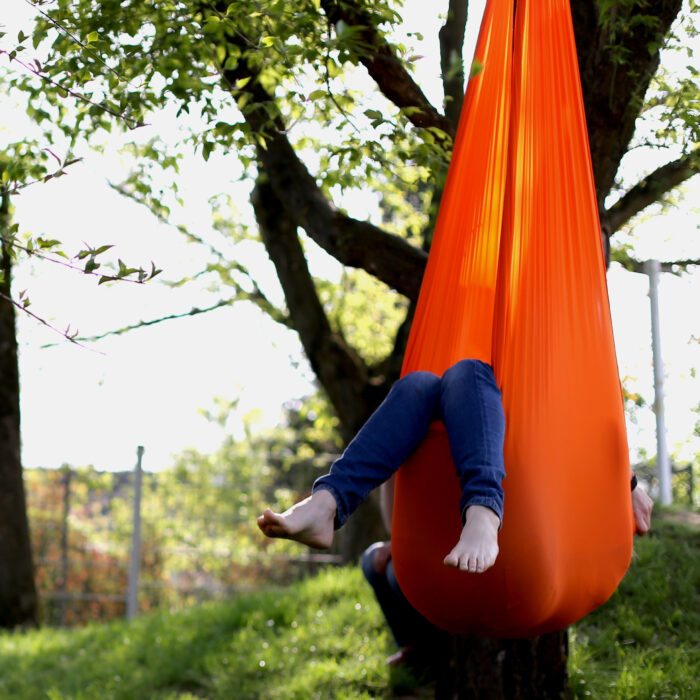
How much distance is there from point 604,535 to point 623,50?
4.32 feet

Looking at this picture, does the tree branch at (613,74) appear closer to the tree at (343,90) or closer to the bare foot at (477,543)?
the tree at (343,90)

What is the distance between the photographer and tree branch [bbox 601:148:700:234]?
2.72m

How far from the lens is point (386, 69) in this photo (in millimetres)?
2475

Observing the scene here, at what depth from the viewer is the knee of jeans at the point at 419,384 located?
1.79m

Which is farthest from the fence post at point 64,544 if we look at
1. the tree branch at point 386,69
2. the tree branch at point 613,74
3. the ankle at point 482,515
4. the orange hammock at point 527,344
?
the ankle at point 482,515

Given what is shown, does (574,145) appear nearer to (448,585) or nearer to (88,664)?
(448,585)

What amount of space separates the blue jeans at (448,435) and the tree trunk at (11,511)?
3.90 meters

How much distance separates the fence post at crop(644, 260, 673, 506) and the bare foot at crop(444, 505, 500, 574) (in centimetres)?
275

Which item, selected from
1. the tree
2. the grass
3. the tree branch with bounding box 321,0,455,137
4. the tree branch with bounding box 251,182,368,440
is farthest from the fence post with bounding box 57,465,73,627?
the tree branch with bounding box 321,0,455,137

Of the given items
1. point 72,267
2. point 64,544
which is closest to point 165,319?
point 64,544

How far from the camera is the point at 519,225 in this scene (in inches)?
76.4

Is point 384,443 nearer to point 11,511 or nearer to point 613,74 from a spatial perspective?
point 613,74

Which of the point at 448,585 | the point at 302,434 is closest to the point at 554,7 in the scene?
the point at 448,585

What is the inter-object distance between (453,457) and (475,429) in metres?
0.07
